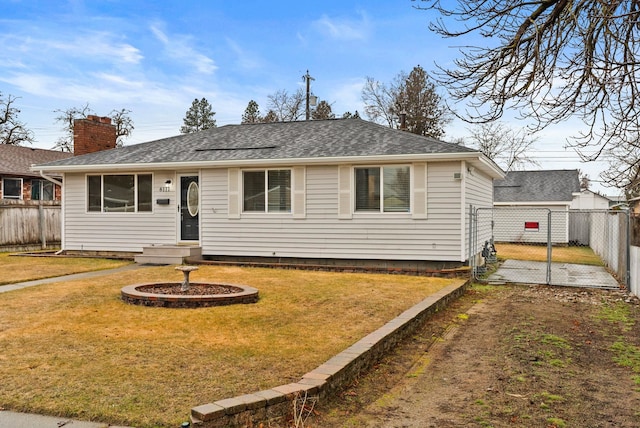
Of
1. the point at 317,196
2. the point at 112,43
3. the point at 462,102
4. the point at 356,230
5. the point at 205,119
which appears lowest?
the point at 356,230

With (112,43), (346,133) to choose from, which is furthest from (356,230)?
(112,43)

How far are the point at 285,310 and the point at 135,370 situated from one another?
3.26 meters

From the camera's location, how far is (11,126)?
39.8 m

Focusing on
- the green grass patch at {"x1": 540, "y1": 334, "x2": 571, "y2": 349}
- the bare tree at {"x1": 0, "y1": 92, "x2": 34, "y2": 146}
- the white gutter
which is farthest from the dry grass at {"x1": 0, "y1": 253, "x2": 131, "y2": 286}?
the bare tree at {"x1": 0, "y1": 92, "x2": 34, "y2": 146}

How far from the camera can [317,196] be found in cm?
1380

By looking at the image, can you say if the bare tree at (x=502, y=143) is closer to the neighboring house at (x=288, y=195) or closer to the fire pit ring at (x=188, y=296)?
the neighboring house at (x=288, y=195)

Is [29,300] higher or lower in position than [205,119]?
lower

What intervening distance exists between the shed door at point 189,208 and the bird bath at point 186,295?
5.81m

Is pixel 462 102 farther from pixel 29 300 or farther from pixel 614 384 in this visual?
pixel 29 300

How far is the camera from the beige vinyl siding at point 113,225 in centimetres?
1520

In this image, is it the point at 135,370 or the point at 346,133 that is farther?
the point at 346,133

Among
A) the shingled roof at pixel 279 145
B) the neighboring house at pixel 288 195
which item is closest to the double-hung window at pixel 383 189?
the neighboring house at pixel 288 195

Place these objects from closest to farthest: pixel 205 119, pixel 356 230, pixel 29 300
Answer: pixel 29 300
pixel 356 230
pixel 205 119

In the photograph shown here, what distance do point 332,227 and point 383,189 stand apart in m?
1.64
